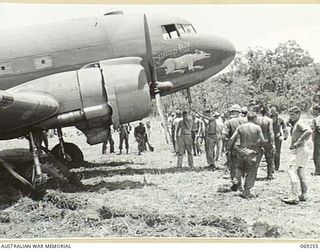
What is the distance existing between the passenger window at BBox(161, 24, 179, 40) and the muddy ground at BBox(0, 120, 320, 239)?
5.91 ft

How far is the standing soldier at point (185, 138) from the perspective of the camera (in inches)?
258

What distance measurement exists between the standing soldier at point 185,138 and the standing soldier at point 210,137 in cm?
26

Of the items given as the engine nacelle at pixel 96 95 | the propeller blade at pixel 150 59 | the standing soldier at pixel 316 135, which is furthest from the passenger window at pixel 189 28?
the standing soldier at pixel 316 135

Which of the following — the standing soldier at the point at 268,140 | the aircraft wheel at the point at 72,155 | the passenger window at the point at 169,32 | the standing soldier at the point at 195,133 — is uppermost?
the passenger window at the point at 169,32

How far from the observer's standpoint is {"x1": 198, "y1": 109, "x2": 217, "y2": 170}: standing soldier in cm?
655

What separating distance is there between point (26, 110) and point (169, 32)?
86.3 inches

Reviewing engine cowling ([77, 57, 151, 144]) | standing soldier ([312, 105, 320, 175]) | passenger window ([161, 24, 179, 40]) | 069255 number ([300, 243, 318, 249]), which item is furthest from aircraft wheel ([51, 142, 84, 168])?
069255 number ([300, 243, 318, 249])

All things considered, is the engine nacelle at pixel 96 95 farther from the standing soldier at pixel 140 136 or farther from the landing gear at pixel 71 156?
the standing soldier at pixel 140 136

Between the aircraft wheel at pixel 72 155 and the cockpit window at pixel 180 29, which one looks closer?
→ the cockpit window at pixel 180 29

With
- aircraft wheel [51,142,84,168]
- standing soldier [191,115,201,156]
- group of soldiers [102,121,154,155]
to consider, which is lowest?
group of soldiers [102,121,154,155]

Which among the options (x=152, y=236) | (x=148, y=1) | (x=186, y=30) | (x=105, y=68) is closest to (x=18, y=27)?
(x=105, y=68)

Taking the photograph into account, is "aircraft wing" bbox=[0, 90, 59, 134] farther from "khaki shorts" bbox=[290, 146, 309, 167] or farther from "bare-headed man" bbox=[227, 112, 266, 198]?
"khaki shorts" bbox=[290, 146, 309, 167]

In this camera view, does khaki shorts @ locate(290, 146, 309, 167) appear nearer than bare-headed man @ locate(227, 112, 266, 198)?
Yes

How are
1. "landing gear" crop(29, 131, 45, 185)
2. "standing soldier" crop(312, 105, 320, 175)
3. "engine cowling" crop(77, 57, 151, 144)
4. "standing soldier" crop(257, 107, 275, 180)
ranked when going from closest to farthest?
"engine cowling" crop(77, 57, 151, 144) < "landing gear" crop(29, 131, 45, 185) < "standing soldier" crop(257, 107, 275, 180) < "standing soldier" crop(312, 105, 320, 175)
